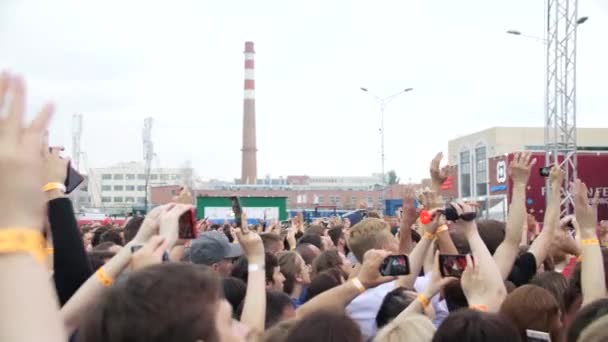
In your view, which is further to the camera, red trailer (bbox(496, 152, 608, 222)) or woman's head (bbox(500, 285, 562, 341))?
red trailer (bbox(496, 152, 608, 222))

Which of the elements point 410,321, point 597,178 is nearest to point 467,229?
point 410,321

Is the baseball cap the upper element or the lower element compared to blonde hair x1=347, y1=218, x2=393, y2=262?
lower

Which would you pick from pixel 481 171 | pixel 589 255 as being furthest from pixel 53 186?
pixel 481 171

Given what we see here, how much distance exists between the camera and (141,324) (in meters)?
1.95

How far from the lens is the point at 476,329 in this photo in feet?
9.57

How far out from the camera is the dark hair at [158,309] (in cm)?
195

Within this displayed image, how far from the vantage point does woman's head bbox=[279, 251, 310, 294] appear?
19.2 ft

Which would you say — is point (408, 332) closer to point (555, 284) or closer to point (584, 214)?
point (555, 284)

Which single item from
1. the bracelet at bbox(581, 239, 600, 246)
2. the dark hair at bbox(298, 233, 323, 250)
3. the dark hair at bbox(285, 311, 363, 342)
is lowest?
the dark hair at bbox(298, 233, 323, 250)

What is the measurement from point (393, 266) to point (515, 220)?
46.0 inches

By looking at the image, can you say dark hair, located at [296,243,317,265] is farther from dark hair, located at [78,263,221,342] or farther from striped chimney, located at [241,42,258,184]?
striped chimney, located at [241,42,258,184]

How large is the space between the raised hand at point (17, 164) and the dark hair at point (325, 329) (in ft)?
4.91

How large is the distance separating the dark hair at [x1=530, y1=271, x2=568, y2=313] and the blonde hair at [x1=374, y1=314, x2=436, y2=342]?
5.44ft

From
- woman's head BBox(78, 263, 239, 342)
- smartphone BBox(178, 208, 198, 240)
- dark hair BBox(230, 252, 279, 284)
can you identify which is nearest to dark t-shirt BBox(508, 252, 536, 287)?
dark hair BBox(230, 252, 279, 284)
